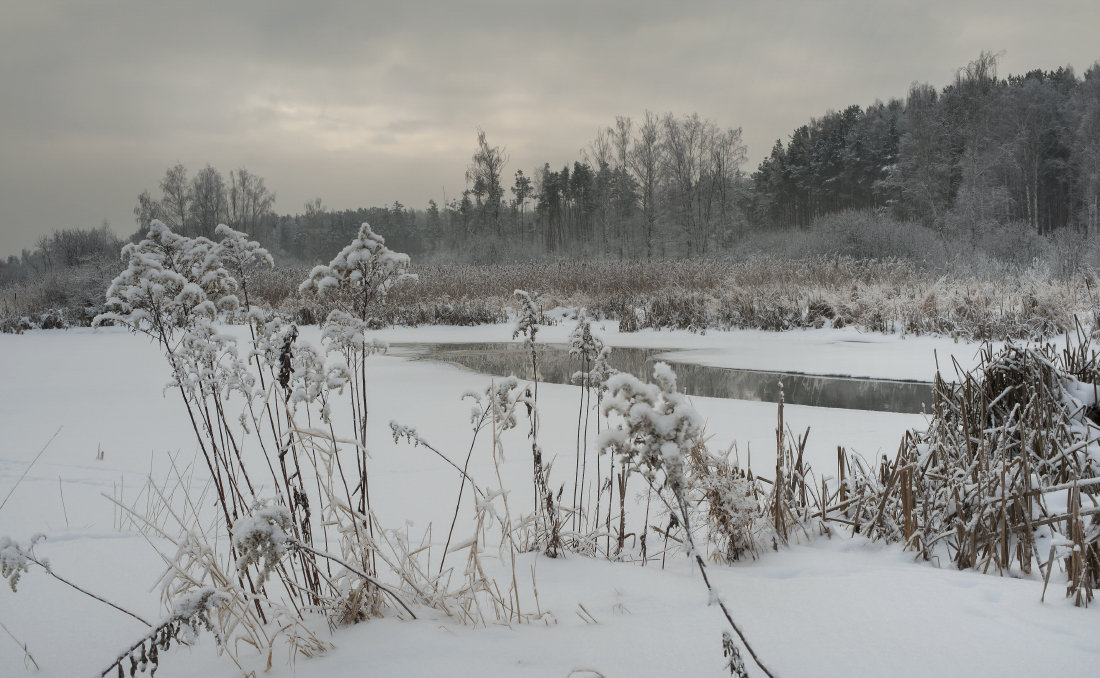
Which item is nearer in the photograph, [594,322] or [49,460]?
[49,460]

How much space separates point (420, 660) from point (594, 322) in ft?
42.6

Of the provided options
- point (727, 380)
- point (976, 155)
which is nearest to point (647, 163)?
point (976, 155)

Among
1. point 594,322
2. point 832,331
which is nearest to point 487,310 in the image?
point 594,322

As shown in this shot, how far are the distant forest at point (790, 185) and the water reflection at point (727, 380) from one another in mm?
20724

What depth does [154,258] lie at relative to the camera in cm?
200

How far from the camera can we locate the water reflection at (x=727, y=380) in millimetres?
6043

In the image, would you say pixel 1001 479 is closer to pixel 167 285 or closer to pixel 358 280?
pixel 358 280

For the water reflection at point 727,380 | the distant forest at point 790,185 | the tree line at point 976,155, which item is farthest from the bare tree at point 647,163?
the water reflection at point 727,380

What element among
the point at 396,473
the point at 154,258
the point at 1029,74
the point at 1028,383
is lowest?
the point at 396,473

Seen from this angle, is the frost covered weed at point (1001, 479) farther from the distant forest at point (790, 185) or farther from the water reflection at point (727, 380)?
the distant forest at point (790, 185)

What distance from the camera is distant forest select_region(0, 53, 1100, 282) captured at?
31703 millimetres

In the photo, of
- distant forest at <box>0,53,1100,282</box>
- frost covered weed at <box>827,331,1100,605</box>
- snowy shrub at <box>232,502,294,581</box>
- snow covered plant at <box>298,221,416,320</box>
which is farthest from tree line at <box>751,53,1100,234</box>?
snowy shrub at <box>232,502,294,581</box>

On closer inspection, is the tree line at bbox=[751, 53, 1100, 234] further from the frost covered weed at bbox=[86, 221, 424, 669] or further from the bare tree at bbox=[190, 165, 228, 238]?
the bare tree at bbox=[190, 165, 228, 238]

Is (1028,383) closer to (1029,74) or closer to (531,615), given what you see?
(531,615)
